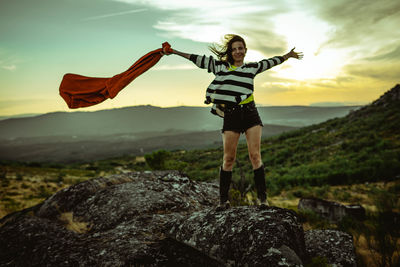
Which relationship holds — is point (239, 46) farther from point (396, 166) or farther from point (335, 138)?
point (335, 138)

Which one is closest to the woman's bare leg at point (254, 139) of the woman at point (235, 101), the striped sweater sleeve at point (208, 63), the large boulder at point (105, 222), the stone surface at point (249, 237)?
the woman at point (235, 101)

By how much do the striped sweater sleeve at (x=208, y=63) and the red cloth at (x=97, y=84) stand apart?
0.69m

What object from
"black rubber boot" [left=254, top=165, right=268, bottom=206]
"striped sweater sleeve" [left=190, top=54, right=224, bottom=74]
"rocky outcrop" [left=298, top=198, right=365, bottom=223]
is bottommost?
"rocky outcrop" [left=298, top=198, right=365, bottom=223]

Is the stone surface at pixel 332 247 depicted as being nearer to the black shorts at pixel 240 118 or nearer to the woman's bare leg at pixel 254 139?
the woman's bare leg at pixel 254 139

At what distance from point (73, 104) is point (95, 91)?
0.53 m

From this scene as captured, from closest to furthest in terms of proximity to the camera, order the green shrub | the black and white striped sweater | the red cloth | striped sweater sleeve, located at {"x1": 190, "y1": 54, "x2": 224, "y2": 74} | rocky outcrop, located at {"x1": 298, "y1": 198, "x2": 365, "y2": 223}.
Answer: the black and white striped sweater → striped sweater sleeve, located at {"x1": 190, "y1": 54, "x2": 224, "y2": 74} → the red cloth → rocky outcrop, located at {"x1": 298, "y1": 198, "x2": 365, "y2": 223} → the green shrub

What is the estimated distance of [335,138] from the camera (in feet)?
114

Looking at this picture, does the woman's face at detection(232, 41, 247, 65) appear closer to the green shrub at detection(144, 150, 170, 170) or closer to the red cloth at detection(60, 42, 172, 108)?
the red cloth at detection(60, 42, 172, 108)

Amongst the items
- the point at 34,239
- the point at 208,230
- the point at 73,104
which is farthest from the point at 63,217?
the point at 208,230

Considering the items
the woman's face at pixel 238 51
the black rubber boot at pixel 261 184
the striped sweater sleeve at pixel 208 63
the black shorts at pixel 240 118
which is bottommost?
Answer: the black rubber boot at pixel 261 184

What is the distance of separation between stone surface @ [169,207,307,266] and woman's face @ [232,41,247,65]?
90.4 inches

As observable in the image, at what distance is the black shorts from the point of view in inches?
141

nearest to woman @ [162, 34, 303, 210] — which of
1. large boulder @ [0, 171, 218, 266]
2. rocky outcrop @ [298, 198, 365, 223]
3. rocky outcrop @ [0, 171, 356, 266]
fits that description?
rocky outcrop @ [0, 171, 356, 266]

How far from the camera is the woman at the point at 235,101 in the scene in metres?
3.59
